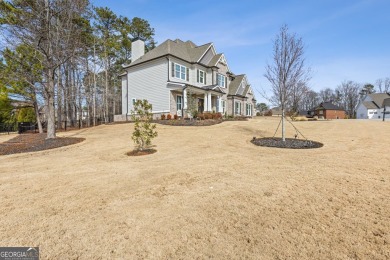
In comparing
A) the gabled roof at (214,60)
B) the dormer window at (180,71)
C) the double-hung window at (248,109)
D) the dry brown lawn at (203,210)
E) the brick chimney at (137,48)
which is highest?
the brick chimney at (137,48)

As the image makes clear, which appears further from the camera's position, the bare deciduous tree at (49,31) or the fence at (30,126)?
the fence at (30,126)

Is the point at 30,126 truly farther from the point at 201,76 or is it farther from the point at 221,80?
the point at 221,80

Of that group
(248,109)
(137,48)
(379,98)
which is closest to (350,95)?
(379,98)

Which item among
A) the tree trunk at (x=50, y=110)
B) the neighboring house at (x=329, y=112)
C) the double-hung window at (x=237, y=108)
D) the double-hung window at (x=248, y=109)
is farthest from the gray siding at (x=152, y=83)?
the neighboring house at (x=329, y=112)

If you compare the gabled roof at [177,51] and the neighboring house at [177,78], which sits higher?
the gabled roof at [177,51]

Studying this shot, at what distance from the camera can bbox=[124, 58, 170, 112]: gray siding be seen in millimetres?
20359

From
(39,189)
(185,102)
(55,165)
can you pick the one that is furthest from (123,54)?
(39,189)

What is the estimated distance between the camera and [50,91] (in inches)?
477

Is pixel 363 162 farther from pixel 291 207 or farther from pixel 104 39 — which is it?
pixel 104 39

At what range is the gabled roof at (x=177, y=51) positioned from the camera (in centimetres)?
2139

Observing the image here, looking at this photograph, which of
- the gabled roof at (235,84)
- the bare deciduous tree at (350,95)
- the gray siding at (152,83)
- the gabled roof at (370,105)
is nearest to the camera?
the gray siding at (152,83)

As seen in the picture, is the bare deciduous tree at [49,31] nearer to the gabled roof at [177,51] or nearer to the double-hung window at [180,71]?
the gabled roof at [177,51]

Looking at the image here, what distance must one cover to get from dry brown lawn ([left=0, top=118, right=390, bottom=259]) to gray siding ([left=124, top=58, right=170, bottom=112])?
15100 millimetres

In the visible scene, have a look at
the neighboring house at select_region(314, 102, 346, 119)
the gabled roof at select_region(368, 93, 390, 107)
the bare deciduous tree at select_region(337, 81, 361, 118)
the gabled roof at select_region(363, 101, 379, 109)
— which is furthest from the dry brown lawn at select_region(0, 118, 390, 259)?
the bare deciduous tree at select_region(337, 81, 361, 118)
